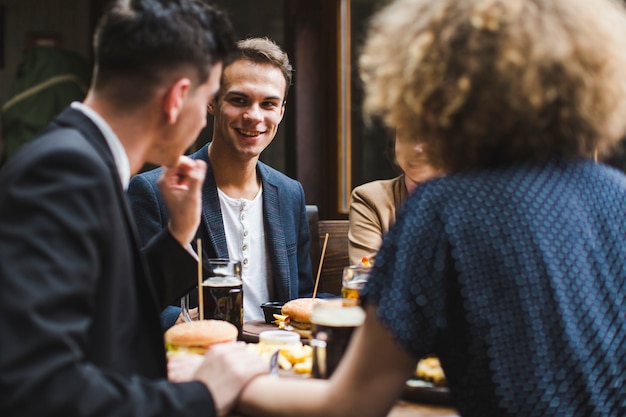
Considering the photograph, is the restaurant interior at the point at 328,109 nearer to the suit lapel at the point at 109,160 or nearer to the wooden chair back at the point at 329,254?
the wooden chair back at the point at 329,254

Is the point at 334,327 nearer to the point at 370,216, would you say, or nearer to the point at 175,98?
the point at 175,98

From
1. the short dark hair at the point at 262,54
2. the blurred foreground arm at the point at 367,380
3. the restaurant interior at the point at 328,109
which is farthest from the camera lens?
the restaurant interior at the point at 328,109

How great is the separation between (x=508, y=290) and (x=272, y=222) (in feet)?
5.22

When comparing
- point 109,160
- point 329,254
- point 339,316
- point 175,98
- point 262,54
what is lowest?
point 329,254

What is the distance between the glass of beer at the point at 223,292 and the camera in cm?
166

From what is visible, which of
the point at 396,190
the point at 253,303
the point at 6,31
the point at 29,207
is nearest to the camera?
the point at 29,207

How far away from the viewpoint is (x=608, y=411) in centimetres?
97

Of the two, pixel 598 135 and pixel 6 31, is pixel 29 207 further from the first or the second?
pixel 6 31

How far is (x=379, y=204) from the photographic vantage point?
8.89 ft

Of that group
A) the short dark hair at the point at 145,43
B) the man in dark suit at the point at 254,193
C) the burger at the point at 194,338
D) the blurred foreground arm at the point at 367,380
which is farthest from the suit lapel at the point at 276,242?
the blurred foreground arm at the point at 367,380

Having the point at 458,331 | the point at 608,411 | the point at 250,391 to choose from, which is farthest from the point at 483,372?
the point at 250,391

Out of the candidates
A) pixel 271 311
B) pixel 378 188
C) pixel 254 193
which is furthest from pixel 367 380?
pixel 378 188

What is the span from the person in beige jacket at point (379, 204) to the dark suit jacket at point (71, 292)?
1.56 meters

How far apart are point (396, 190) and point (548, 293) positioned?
1902 millimetres
